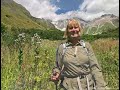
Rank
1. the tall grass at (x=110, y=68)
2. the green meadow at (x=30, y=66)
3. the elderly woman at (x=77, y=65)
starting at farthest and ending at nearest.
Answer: the tall grass at (x=110, y=68) → the green meadow at (x=30, y=66) → the elderly woman at (x=77, y=65)

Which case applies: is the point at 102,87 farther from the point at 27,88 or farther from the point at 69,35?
the point at 27,88

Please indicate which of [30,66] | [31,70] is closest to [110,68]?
[30,66]

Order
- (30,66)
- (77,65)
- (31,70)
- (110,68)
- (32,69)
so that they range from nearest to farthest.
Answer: (77,65), (32,69), (31,70), (30,66), (110,68)

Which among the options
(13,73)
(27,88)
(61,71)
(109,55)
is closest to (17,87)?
(27,88)

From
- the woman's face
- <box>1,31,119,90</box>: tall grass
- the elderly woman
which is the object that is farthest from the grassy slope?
the woman's face

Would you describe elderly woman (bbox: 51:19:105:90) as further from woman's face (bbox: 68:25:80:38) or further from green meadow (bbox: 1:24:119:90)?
green meadow (bbox: 1:24:119:90)

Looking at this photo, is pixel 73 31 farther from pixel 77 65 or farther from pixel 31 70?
pixel 31 70

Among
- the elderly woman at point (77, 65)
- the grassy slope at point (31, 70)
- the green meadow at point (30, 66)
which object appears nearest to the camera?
the elderly woman at point (77, 65)

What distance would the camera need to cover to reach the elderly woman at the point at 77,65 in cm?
387

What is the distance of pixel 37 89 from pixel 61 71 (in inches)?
92.1

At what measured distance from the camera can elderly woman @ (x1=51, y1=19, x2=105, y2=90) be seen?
3871 millimetres

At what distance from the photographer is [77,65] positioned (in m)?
3.92

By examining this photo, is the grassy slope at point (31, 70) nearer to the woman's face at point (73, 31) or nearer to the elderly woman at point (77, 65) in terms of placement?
the elderly woman at point (77, 65)

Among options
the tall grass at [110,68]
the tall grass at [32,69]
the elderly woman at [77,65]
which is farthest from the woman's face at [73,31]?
the tall grass at [110,68]
